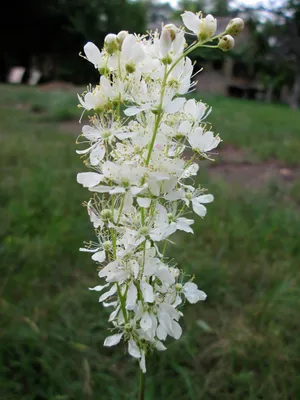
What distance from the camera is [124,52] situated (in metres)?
0.86

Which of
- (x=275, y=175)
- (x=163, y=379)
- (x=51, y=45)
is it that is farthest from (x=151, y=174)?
(x=51, y=45)

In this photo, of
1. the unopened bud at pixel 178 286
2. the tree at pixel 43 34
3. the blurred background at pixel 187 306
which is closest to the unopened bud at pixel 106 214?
the unopened bud at pixel 178 286

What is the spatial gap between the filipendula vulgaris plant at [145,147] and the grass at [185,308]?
0.68m

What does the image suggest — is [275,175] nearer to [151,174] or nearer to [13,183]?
[13,183]

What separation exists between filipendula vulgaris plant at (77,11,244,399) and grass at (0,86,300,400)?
678 mm

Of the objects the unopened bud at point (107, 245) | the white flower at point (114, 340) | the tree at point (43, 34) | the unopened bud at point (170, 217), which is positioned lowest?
the tree at point (43, 34)

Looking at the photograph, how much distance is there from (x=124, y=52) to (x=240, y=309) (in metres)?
1.72

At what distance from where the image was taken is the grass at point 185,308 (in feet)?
5.87

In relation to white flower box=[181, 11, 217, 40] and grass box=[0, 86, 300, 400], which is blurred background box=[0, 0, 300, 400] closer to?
grass box=[0, 86, 300, 400]

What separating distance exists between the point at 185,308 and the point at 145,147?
5.05 feet

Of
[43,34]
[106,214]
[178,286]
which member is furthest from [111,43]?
[43,34]

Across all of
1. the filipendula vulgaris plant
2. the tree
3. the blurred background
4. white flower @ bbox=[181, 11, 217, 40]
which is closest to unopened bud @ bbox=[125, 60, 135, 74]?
the filipendula vulgaris plant

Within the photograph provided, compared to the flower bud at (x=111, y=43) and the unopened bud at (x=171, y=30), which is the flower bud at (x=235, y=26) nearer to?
the unopened bud at (x=171, y=30)

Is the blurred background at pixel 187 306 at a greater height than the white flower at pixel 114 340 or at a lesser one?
lesser
